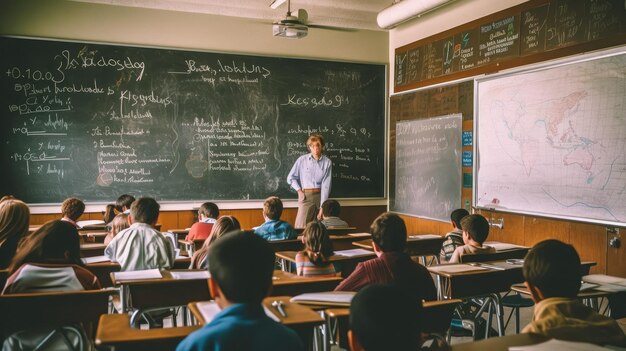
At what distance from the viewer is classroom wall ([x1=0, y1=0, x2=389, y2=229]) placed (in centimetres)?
668

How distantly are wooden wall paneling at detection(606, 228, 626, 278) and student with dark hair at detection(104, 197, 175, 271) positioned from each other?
3564mm

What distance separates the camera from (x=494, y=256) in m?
4.07

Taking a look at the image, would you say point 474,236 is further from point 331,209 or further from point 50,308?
point 50,308

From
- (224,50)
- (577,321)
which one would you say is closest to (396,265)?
(577,321)

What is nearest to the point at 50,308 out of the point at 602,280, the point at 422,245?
the point at 602,280

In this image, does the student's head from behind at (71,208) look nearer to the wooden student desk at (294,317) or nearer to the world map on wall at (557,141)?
the wooden student desk at (294,317)

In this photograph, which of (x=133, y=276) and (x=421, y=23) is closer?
(x=133, y=276)

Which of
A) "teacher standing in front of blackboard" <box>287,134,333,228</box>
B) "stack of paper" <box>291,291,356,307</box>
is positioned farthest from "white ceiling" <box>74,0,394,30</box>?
"stack of paper" <box>291,291,356,307</box>

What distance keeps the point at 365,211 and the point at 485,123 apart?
2641 mm

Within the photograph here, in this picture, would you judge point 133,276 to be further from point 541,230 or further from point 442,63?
point 442,63

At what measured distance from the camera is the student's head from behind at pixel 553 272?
1.95m

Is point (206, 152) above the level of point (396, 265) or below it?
above

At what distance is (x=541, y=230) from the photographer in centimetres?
553

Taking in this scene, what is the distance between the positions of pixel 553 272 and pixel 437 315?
0.56 meters
